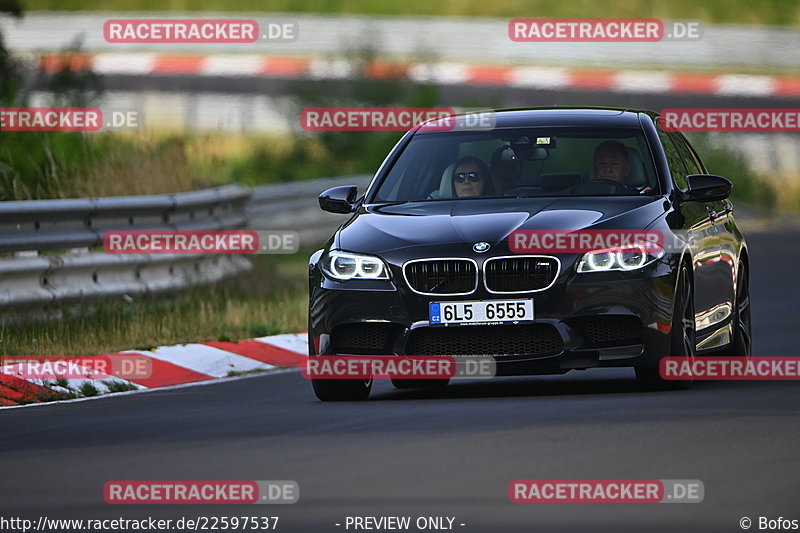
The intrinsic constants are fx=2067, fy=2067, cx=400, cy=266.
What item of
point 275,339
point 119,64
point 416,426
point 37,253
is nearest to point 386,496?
point 416,426

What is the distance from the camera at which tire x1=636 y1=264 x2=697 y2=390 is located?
10898 millimetres

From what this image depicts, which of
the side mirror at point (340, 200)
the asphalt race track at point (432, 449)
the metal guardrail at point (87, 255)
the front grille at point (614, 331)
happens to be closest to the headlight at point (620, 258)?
the front grille at point (614, 331)

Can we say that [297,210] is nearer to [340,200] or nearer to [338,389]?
[340,200]

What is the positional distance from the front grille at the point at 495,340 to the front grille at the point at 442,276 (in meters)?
0.21

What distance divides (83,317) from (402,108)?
47.4 feet

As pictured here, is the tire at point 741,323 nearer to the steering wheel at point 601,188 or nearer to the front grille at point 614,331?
the steering wheel at point 601,188

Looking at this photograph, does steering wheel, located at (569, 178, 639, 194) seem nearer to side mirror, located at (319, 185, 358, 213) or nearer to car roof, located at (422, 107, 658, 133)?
car roof, located at (422, 107, 658, 133)

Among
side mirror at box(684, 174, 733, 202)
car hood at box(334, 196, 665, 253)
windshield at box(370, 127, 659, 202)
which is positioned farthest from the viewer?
windshield at box(370, 127, 659, 202)

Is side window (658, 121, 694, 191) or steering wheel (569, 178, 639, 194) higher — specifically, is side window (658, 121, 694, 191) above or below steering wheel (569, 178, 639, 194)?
above

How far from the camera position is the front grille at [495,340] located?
1070 cm

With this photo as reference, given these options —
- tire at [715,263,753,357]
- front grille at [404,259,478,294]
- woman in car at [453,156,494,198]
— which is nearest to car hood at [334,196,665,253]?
front grille at [404,259,478,294]

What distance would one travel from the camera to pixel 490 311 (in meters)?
10.7

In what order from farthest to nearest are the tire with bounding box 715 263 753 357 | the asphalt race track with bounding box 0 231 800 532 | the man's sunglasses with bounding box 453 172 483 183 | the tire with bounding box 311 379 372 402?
the tire with bounding box 715 263 753 357 < the man's sunglasses with bounding box 453 172 483 183 < the tire with bounding box 311 379 372 402 < the asphalt race track with bounding box 0 231 800 532

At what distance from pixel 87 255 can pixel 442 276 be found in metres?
5.43
